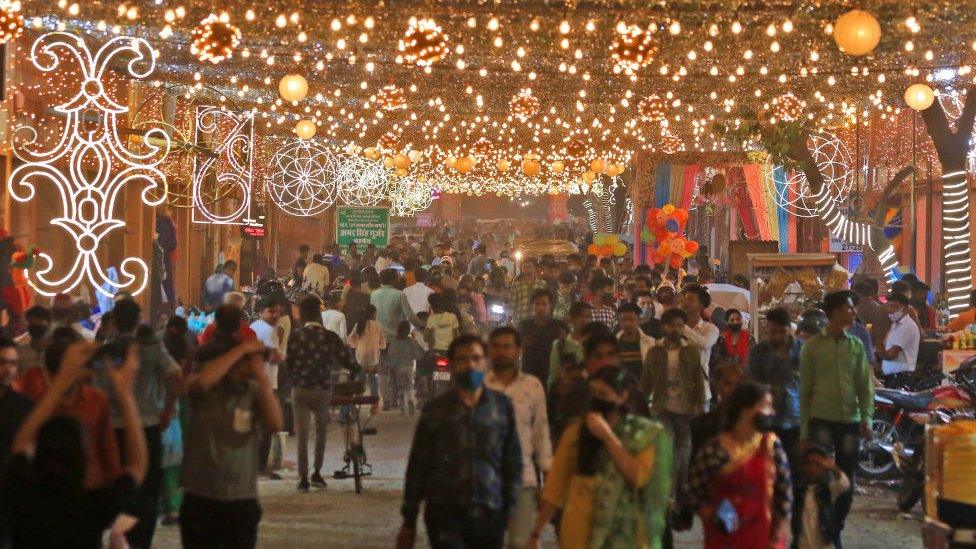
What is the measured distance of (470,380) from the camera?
22.9 ft

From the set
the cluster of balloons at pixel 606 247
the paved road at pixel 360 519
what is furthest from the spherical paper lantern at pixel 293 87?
the cluster of balloons at pixel 606 247

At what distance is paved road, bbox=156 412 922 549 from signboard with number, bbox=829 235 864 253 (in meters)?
17.7

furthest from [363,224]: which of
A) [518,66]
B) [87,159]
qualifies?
[518,66]

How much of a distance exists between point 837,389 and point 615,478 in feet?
14.0

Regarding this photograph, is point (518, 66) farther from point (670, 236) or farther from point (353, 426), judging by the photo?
point (670, 236)

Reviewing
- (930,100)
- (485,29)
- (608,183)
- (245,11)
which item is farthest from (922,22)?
(608,183)

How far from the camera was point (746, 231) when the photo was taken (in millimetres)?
33750

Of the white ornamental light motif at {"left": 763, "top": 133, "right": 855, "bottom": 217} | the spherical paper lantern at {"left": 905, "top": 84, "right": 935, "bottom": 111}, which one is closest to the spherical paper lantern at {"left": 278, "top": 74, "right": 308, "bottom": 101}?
the spherical paper lantern at {"left": 905, "top": 84, "right": 935, "bottom": 111}

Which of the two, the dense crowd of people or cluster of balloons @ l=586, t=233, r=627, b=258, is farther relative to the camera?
cluster of balloons @ l=586, t=233, r=627, b=258

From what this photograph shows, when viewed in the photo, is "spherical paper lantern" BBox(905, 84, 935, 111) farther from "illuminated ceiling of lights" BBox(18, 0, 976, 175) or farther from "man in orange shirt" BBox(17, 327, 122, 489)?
"man in orange shirt" BBox(17, 327, 122, 489)

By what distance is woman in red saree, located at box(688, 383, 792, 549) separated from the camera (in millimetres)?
6645

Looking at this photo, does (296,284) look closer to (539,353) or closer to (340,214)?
(340,214)

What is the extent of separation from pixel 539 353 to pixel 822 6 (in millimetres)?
5310

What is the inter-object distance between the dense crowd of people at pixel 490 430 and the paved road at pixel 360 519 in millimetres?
384
